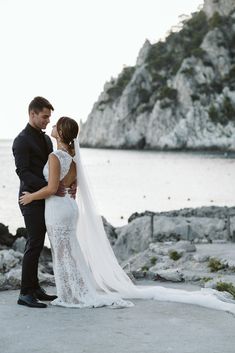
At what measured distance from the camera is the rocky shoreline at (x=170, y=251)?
370 inches

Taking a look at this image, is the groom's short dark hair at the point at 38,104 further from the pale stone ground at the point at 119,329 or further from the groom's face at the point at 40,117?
the pale stone ground at the point at 119,329

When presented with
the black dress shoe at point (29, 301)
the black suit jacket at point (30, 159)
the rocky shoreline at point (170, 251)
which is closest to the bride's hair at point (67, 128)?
the black suit jacket at point (30, 159)

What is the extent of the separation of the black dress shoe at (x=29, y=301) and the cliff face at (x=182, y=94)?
122799 millimetres

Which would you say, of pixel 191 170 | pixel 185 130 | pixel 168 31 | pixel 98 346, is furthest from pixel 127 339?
pixel 168 31

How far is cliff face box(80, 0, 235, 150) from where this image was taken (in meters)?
130

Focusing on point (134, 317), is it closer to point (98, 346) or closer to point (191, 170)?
point (98, 346)

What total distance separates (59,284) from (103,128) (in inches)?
6161

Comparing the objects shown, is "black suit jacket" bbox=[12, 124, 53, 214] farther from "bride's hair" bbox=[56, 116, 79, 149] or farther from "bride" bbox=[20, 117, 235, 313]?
"bride's hair" bbox=[56, 116, 79, 149]

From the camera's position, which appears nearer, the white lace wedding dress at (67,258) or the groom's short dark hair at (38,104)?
the groom's short dark hair at (38,104)

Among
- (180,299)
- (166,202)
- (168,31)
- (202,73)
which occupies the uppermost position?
(168,31)

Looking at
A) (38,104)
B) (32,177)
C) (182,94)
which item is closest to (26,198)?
(32,177)

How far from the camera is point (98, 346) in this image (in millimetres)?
5387

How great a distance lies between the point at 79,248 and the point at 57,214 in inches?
20.7

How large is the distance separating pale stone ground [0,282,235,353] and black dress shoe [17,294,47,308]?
0.30 ft
